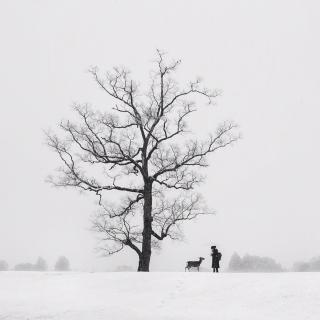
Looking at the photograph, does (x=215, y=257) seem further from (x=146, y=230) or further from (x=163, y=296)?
(x=163, y=296)

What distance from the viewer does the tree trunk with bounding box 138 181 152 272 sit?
98.8 ft

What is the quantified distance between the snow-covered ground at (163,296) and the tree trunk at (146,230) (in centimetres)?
593

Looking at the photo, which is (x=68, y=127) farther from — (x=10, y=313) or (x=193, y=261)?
(x=10, y=313)

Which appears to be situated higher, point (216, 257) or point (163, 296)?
point (216, 257)

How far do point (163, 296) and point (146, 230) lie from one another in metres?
10.9

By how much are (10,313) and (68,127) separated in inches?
623

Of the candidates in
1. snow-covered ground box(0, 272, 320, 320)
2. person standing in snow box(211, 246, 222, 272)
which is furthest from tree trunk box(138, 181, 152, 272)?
snow-covered ground box(0, 272, 320, 320)

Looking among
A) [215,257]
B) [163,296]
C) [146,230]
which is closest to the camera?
[163,296]

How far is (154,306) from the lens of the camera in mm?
18516

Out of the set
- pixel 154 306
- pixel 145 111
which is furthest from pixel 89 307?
pixel 145 111

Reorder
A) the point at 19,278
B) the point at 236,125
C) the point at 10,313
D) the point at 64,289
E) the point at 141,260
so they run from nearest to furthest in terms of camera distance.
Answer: the point at 10,313, the point at 64,289, the point at 19,278, the point at 141,260, the point at 236,125

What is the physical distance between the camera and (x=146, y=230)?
100ft

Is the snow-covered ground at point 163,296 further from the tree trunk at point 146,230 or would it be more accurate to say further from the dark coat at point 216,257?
the tree trunk at point 146,230

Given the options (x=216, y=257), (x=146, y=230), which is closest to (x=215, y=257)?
(x=216, y=257)
